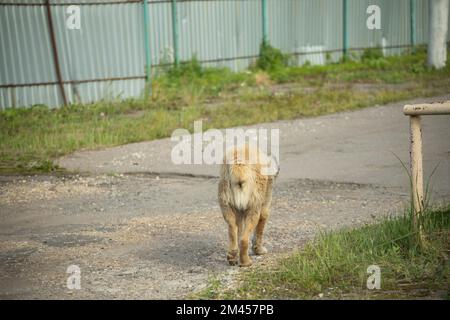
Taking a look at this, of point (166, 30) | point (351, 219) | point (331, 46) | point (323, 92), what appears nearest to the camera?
point (351, 219)

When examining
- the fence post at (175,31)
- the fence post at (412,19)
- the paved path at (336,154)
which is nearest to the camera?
the paved path at (336,154)

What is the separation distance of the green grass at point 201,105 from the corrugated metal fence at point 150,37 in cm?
45

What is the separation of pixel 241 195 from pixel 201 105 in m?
8.26

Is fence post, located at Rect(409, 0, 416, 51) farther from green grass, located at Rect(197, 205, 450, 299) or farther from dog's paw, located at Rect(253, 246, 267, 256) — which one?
dog's paw, located at Rect(253, 246, 267, 256)

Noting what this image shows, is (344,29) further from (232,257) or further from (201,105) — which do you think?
(232,257)

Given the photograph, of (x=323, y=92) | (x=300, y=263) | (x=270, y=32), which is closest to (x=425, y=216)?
(x=300, y=263)

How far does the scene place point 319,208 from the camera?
23.8 feet

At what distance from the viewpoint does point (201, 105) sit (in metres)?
13.7

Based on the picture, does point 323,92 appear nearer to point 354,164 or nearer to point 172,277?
point 354,164

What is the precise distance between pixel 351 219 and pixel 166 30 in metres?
10.2

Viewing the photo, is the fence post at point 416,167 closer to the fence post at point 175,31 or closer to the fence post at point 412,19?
the fence post at point 175,31

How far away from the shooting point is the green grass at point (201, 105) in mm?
10695

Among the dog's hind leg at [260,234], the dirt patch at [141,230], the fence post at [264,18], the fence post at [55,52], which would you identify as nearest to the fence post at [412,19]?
the fence post at [264,18]

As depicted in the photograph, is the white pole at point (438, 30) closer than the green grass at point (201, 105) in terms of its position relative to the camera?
No
